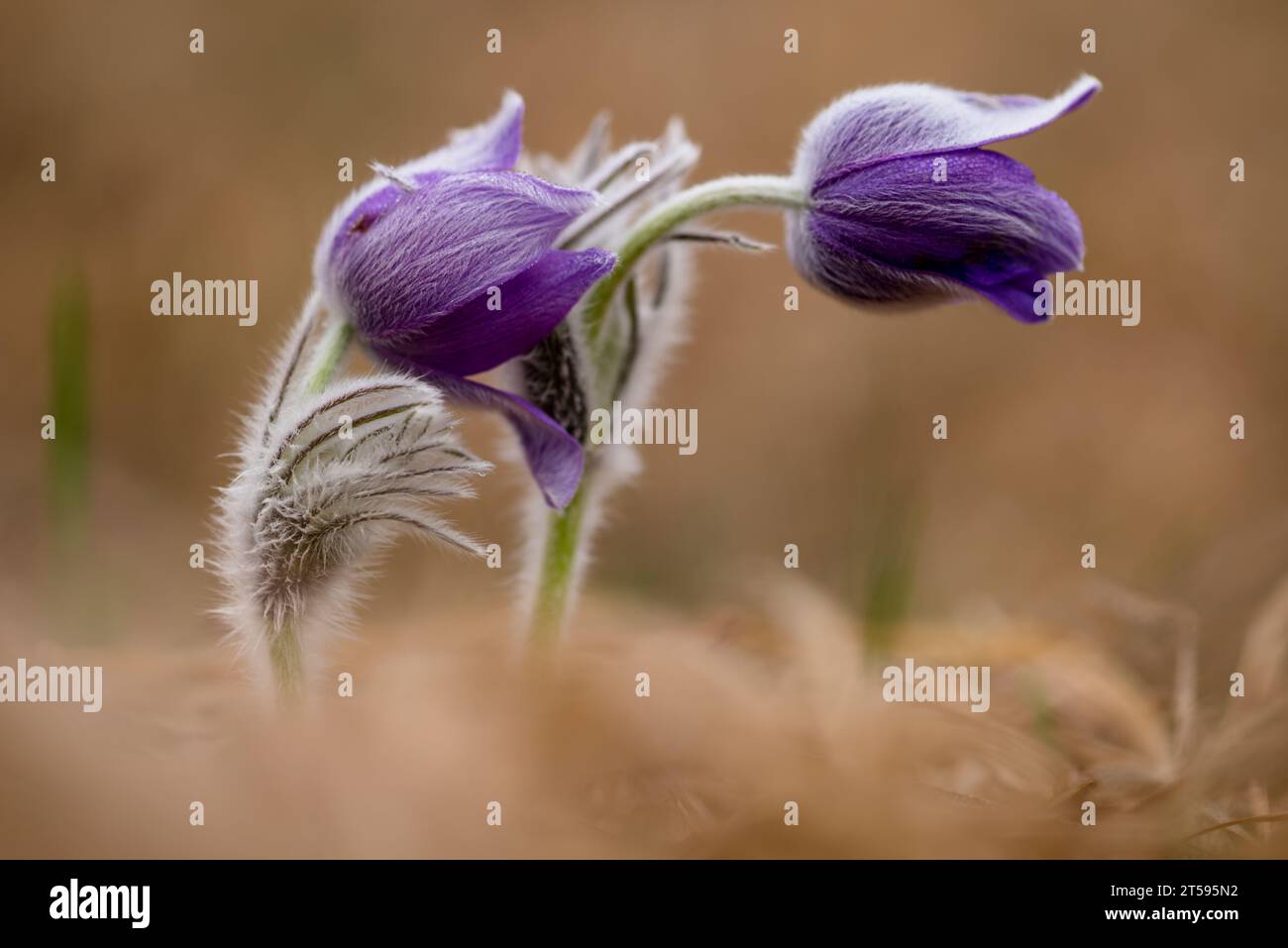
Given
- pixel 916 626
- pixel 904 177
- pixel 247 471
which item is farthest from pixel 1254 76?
pixel 247 471

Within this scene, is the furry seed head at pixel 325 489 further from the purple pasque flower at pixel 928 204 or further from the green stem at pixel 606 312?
the purple pasque flower at pixel 928 204

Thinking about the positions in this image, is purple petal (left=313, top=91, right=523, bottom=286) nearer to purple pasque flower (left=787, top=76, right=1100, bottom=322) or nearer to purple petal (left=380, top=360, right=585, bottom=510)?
purple petal (left=380, top=360, right=585, bottom=510)

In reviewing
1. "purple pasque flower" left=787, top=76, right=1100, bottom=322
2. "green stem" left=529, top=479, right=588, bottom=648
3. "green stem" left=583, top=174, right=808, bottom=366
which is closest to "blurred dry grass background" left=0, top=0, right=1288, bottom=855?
"green stem" left=529, top=479, right=588, bottom=648

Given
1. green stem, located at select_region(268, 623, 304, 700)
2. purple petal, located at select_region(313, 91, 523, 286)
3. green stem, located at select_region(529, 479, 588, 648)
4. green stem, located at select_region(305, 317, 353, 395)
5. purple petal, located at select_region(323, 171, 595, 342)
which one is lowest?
green stem, located at select_region(268, 623, 304, 700)

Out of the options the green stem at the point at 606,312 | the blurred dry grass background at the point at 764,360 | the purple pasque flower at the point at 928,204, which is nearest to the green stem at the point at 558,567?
the green stem at the point at 606,312

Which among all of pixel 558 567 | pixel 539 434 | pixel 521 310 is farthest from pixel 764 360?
pixel 521 310
